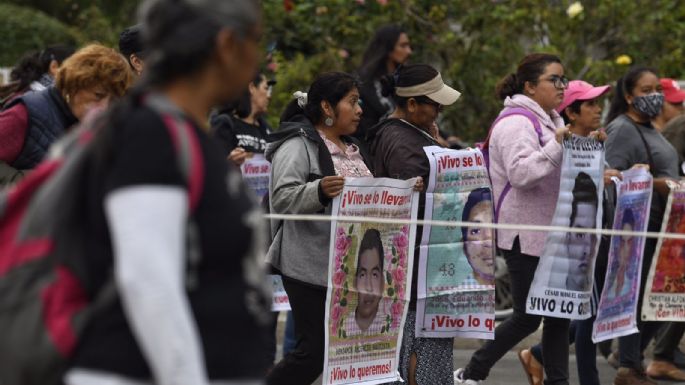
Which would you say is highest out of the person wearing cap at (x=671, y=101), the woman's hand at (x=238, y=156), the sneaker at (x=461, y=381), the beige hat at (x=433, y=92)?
the person wearing cap at (x=671, y=101)

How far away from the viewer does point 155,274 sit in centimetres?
278

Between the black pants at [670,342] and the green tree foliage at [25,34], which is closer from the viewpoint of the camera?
the black pants at [670,342]

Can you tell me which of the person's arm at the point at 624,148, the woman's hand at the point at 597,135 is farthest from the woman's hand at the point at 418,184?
the person's arm at the point at 624,148

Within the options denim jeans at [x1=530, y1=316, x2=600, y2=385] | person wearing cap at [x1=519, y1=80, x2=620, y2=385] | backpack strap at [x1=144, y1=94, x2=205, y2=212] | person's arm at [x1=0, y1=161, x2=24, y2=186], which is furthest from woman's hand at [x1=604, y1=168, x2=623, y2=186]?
backpack strap at [x1=144, y1=94, x2=205, y2=212]

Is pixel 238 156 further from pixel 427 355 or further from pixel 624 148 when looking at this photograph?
pixel 624 148

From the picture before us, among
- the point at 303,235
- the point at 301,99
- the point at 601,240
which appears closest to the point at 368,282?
the point at 303,235

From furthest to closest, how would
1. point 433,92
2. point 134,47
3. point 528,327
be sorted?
point 528,327 < point 433,92 < point 134,47

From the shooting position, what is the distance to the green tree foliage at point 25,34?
20.5m

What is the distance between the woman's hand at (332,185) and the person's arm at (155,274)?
3.34m

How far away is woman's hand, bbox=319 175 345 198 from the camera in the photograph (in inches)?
242

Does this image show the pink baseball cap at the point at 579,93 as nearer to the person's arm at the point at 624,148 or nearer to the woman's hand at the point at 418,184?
the person's arm at the point at 624,148

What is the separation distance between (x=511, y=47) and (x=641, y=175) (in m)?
4.44

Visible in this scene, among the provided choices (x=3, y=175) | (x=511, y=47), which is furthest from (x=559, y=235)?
(x=511, y=47)

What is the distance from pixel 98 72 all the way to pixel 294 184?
1.18 m
